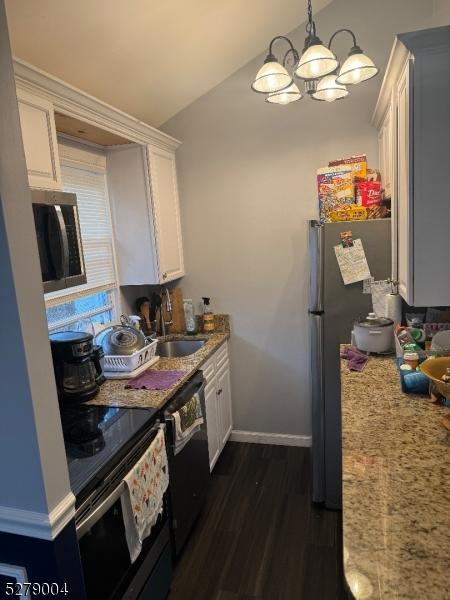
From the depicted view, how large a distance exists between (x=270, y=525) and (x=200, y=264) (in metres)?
1.89

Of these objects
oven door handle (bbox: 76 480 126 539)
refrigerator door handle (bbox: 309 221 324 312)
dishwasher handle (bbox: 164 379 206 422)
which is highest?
refrigerator door handle (bbox: 309 221 324 312)

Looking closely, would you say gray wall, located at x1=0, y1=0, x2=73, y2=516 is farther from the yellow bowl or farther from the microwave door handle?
the yellow bowl

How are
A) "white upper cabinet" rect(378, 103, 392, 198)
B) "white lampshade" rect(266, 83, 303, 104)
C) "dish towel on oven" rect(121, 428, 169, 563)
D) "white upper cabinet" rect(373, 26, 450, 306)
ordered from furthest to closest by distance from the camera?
"white lampshade" rect(266, 83, 303, 104) → "white upper cabinet" rect(378, 103, 392, 198) → "dish towel on oven" rect(121, 428, 169, 563) → "white upper cabinet" rect(373, 26, 450, 306)

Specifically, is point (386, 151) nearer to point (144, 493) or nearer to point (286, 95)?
point (286, 95)

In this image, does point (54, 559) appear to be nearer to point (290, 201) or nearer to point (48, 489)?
point (48, 489)

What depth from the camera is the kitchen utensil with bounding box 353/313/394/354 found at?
2170 millimetres

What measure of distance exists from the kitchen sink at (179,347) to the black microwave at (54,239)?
4.59ft

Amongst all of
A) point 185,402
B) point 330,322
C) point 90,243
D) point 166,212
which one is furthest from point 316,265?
point 90,243

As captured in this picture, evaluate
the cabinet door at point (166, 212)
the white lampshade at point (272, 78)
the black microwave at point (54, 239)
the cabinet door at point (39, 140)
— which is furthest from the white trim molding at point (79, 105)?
the white lampshade at point (272, 78)

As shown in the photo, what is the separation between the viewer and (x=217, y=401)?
297 centimetres

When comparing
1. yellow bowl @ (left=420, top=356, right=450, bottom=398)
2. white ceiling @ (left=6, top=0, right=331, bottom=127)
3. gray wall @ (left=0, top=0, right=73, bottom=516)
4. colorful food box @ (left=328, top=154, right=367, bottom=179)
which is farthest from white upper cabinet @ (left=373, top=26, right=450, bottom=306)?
gray wall @ (left=0, top=0, right=73, bottom=516)

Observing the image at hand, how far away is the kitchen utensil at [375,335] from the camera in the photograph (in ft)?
7.12

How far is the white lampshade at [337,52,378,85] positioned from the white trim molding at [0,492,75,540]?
7.19 ft

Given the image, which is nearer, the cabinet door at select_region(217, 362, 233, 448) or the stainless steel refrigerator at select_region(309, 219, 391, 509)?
the stainless steel refrigerator at select_region(309, 219, 391, 509)
